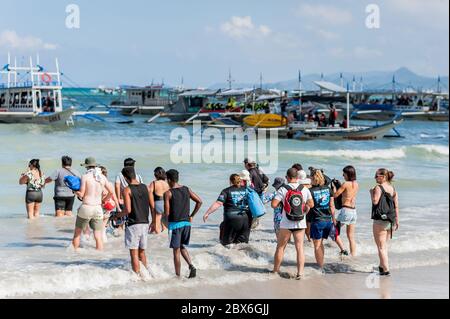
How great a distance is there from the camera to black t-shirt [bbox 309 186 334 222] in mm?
8992

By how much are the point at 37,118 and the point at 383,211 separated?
39055mm

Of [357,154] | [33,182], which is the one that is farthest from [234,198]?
[357,154]

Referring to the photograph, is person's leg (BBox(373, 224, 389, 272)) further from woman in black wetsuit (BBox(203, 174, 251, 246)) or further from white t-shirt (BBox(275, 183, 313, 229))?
woman in black wetsuit (BBox(203, 174, 251, 246))

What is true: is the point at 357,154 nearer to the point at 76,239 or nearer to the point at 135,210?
the point at 76,239

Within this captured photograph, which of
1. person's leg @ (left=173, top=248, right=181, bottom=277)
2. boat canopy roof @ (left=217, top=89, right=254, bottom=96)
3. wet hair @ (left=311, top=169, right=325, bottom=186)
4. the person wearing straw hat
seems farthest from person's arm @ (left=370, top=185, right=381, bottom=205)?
boat canopy roof @ (left=217, top=89, right=254, bottom=96)

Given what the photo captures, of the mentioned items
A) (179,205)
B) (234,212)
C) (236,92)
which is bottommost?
(234,212)

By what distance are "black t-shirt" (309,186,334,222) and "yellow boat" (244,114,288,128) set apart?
3300 centimetres

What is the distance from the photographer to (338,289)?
838 cm

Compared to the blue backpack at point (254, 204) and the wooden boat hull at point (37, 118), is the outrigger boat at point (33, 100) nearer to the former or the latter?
the wooden boat hull at point (37, 118)

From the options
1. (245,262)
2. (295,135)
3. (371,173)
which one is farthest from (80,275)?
(295,135)

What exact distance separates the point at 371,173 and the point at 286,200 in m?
17.6

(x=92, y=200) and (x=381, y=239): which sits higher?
(x=92, y=200)

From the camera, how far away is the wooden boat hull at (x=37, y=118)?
4512 cm

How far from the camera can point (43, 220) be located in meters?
12.7
